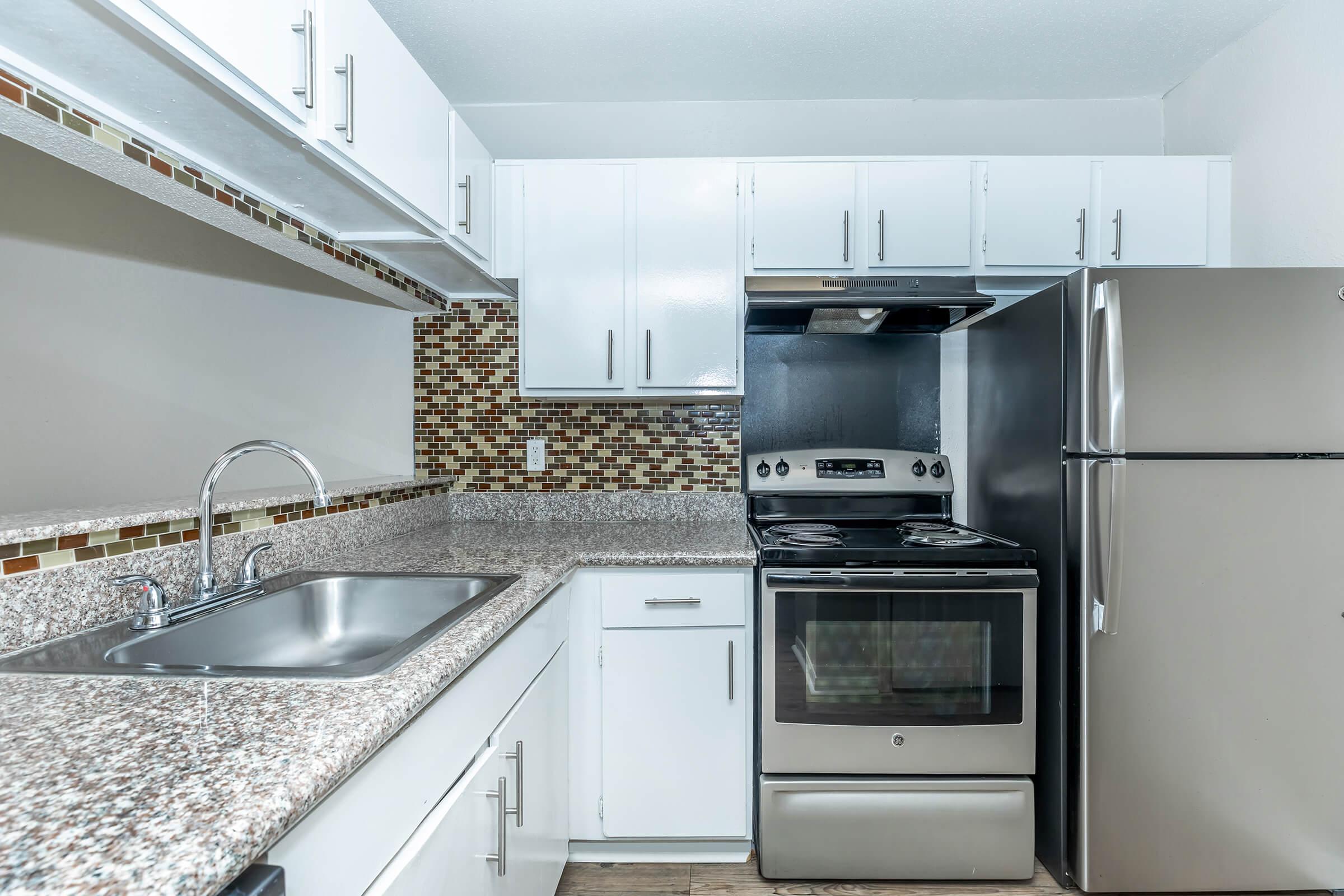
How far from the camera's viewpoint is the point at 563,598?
1.79 meters

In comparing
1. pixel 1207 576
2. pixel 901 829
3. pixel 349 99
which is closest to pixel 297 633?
pixel 349 99

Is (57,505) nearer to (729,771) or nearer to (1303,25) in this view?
(729,771)

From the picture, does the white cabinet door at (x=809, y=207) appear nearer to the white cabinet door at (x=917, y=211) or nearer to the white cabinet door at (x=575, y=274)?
the white cabinet door at (x=917, y=211)

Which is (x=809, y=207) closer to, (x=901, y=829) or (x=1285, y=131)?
(x=1285, y=131)

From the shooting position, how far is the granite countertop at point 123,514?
40.5 inches

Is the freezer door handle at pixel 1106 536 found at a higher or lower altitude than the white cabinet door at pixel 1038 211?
lower

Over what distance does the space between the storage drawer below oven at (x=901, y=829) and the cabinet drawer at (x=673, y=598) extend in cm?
47

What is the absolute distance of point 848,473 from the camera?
8.01 feet

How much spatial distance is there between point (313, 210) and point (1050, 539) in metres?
2.03

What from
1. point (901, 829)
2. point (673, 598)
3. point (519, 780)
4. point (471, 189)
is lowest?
point (901, 829)

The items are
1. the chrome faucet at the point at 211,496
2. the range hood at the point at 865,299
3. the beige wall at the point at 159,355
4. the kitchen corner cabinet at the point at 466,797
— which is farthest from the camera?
the beige wall at the point at 159,355

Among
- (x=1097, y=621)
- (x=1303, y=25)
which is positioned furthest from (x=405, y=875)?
(x=1303, y=25)

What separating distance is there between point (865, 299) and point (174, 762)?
192 cm

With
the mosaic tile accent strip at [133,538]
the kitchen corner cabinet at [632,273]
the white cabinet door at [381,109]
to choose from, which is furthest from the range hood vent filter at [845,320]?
the mosaic tile accent strip at [133,538]
